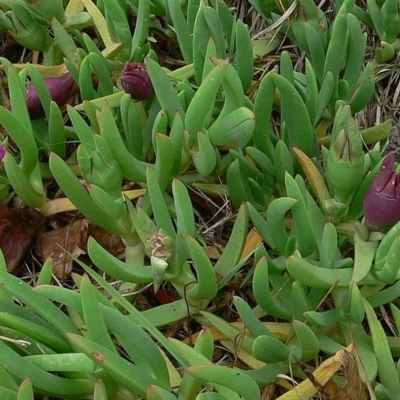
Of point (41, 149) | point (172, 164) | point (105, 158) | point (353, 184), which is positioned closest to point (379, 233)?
point (353, 184)

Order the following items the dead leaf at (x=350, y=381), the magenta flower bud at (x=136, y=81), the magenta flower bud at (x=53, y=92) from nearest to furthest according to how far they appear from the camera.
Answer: the dead leaf at (x=350, y=381)
the magenta flower bud at (x=136, y=81)
the magenta flower bud at (x=53, y=92)

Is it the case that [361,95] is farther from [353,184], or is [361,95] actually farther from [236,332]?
[236,332]

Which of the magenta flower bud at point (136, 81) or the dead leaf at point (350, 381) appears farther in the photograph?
the magenta flower bud at point (136, 81)

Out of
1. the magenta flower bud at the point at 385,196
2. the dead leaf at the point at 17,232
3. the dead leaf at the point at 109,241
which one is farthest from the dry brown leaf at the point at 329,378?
the dead leaf at the point at 17,232

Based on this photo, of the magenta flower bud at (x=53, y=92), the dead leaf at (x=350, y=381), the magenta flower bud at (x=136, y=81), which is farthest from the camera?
the magenta flower bud at (x=53, y=92)

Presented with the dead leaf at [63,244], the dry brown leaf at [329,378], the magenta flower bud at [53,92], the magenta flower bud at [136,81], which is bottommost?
the dead leaf at [63,244]

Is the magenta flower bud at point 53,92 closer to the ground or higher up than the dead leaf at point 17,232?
higher up

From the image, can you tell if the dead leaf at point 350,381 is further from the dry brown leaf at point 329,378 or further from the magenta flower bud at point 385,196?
the magenta flower bud at point 385,196
